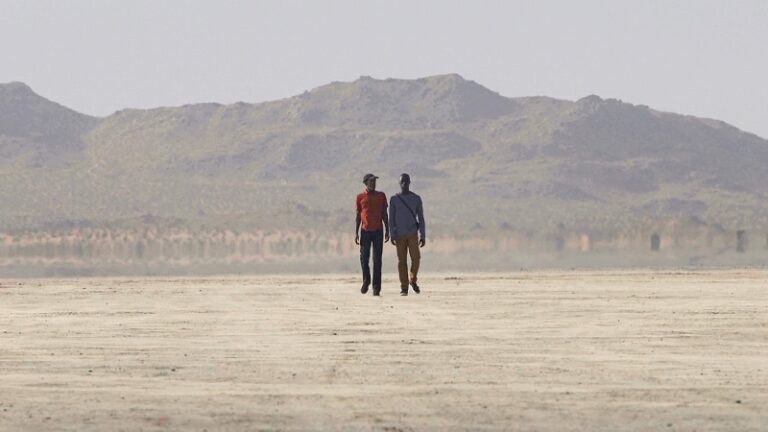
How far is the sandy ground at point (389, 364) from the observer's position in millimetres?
11258

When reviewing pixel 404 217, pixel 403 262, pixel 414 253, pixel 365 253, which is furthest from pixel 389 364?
pixel 365 253

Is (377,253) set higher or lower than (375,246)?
lower

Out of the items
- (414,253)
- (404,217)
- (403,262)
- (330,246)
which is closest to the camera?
(404,217)

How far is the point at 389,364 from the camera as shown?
48.6 ft

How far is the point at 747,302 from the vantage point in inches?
971

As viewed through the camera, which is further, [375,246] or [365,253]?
[365,253]

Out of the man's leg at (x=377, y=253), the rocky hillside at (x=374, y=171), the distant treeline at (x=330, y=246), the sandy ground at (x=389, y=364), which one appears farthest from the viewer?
the rocky hillside at (x=374, y=171)

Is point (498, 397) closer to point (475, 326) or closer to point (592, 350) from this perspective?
point (592, 350)

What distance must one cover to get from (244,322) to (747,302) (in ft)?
24.2

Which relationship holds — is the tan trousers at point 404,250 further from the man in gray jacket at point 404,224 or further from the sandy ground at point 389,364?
the sandy ground at point 389,364

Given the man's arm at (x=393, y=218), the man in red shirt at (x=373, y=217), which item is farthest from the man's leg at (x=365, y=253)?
the man's arm at (x=393, y=218)

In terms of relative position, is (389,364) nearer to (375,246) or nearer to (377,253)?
(377,253)

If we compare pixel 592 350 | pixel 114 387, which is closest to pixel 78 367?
pixel 114 387

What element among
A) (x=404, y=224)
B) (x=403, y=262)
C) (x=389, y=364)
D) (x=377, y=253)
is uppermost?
(x=404, y=224)
